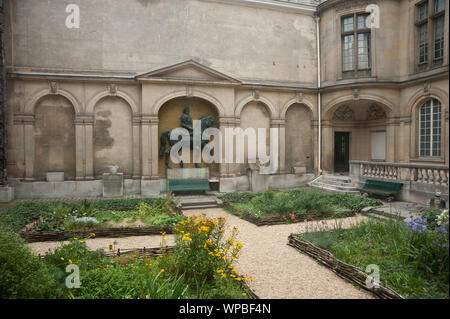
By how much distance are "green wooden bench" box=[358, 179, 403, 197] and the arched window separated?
3747 mm

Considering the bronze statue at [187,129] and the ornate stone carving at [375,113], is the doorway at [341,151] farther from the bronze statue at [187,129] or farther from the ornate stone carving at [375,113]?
the bronze statue at [187,129]

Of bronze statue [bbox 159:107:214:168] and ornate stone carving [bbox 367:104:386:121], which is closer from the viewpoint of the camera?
bronze statue [bbox 159:107:214:168]

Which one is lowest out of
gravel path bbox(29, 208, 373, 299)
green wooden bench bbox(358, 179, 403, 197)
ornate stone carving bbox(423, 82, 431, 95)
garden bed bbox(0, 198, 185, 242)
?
gravel path bbox(29, 208, 373, 299)

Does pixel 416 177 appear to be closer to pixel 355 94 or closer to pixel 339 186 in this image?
pixel 339 186

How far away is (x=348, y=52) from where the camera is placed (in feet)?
52.1

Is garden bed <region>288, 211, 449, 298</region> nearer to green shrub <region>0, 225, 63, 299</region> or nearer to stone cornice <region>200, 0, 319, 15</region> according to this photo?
green shrub <region>0, 225, 63, 299</region>

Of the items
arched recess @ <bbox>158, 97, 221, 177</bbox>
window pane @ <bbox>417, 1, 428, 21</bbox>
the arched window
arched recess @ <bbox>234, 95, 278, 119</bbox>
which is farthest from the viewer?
arched recess @ <bbox>234, 95, 278, 119</bbox>

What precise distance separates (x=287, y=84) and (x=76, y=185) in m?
11.8

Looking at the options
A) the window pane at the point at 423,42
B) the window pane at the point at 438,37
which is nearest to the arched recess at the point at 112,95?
the window pane at the point at 423,42

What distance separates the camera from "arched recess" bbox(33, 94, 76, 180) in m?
13.2

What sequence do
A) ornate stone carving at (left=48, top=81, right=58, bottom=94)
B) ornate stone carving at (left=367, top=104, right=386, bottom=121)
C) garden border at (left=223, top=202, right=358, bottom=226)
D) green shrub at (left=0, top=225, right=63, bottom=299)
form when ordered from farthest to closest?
ornate stone carving at (left=367, top=104, right=386, bottom=121)
ornate stone carving at (left=48, top=81, right=58, bottom=94)
garden border at (left=223, top=202, right=358, bottom=226)
green shrub at (left=0, top=225, right=63, bottom=299)

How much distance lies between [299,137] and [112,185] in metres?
10.2

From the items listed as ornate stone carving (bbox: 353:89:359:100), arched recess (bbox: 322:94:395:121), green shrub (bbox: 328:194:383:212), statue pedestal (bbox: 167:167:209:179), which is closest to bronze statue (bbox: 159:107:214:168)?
statue pedestal (bbox: 167:167:209:179)

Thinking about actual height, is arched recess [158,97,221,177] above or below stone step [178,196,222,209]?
above
